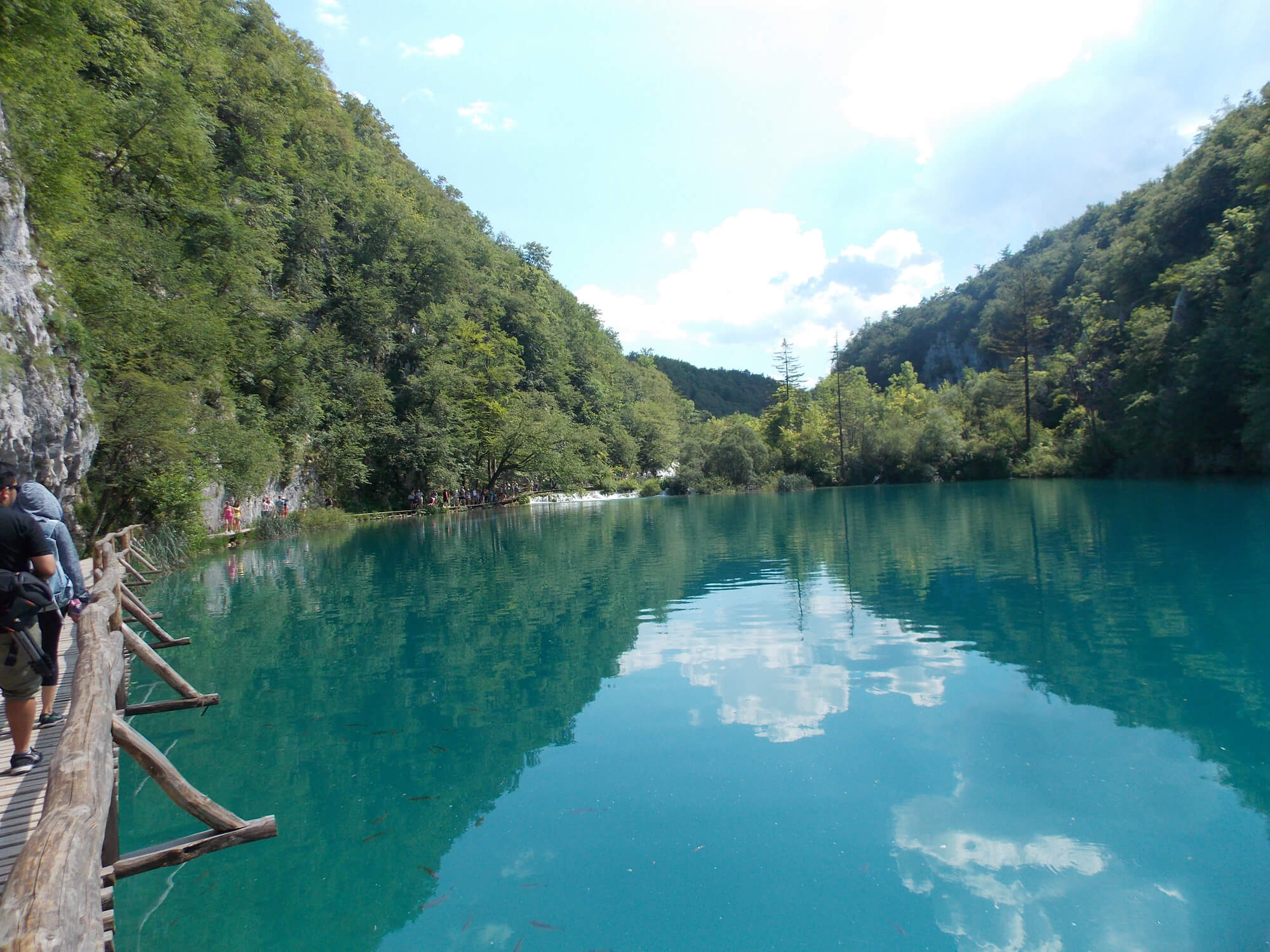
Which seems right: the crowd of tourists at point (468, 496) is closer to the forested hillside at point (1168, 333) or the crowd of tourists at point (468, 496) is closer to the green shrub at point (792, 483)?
the green shrub at point (792, 483)

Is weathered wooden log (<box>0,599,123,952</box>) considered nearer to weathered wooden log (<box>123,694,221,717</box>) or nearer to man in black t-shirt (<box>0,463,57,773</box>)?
man in black t-shirt (<box>0,463,57,773</box>)

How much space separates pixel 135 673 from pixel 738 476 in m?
58.0

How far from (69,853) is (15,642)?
134 inches

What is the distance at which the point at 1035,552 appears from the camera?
681 inches

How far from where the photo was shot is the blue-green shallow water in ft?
15.0

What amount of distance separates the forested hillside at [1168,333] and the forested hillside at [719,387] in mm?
87968

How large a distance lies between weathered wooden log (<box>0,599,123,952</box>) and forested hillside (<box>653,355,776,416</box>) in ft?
499

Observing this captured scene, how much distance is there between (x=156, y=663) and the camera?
796 cm

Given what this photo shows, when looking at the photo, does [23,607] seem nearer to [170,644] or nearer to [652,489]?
[170,644]

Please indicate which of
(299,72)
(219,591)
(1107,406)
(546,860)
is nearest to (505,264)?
(299,72)

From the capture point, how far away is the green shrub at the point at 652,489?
70.2 meters

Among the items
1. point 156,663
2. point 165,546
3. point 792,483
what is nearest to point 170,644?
point 156,663

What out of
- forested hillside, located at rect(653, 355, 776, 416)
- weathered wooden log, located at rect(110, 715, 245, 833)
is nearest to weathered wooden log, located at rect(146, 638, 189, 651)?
weathered wooden log, located at rect(110, 715, 245, 833)

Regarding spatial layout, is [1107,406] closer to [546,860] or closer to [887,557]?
[887,557]
